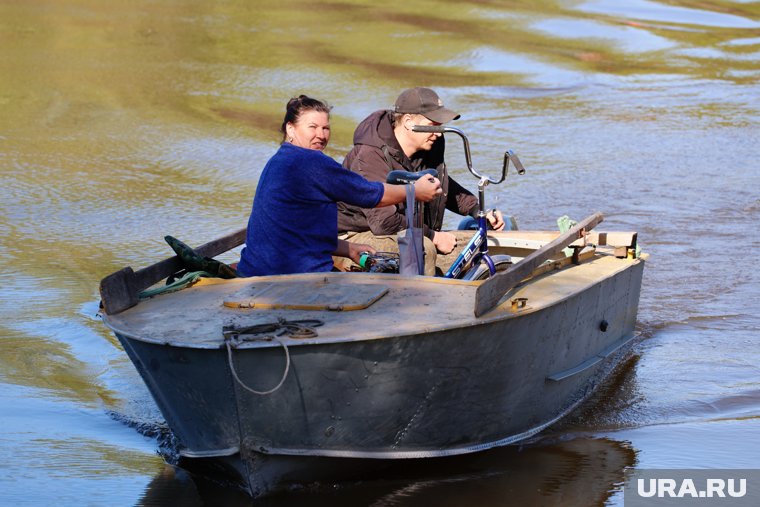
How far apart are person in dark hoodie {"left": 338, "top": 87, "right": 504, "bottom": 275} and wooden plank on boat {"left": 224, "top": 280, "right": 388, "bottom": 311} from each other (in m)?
1.01

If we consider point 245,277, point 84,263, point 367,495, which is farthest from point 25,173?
point 367,495

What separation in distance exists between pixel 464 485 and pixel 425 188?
53.8 inches

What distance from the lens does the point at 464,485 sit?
5375 millimetres

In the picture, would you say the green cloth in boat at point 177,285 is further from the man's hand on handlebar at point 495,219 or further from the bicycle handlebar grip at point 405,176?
the man's hand on handlebar at point 495,219

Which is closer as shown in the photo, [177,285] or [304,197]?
[304,197]

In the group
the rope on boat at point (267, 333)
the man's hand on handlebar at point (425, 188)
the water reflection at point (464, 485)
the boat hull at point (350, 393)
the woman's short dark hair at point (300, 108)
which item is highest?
the woman's short dark hair at point (300, 108)

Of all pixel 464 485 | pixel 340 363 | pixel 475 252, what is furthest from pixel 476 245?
pixel 340 363

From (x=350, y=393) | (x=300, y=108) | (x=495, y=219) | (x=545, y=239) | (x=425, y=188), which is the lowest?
(x=350, y=393)

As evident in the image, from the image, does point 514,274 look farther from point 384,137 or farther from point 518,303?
point 384,137

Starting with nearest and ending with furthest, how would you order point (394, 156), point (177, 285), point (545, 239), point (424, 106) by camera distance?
1. point (177, 285)
2. point (424, 106)
3. point (394, 156)
4. point (545, 239)

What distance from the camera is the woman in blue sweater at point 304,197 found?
216 inches

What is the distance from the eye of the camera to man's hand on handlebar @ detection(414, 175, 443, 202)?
5684 mm

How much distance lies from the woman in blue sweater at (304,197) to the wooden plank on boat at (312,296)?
0.94 ft

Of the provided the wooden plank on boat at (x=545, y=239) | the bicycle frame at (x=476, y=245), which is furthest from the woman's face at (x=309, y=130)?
the wooden plank on boat at (x=545, y=239)
